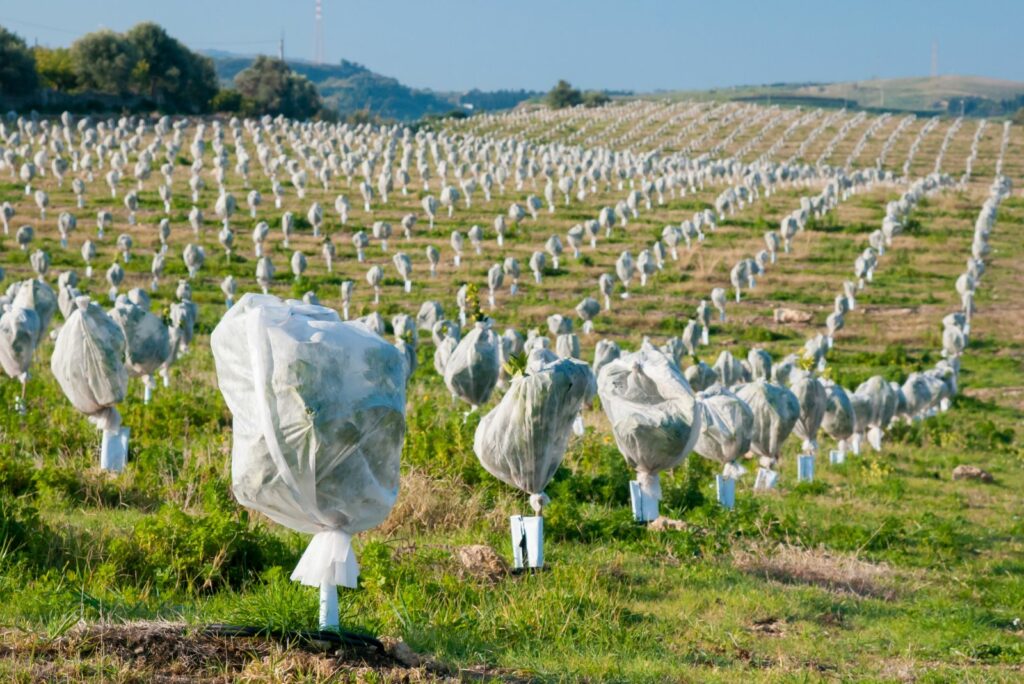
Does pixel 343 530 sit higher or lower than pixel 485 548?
higher

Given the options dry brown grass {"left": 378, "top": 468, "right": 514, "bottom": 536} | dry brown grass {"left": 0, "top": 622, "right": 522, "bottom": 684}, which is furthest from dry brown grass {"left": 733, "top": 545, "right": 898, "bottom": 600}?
dry brown grass {"left": 0, "top": 622, "right": 522, "bottom": 684}

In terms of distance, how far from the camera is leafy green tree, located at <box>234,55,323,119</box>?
75250 mm

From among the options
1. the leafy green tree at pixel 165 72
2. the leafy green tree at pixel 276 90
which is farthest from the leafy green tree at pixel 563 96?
the leafy green tree at pixel 165 72

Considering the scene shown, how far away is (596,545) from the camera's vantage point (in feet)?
30.5

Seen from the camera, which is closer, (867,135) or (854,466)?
(854,466)

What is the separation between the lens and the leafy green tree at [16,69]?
5991cm

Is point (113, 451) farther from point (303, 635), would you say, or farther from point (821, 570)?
point (821, 570)

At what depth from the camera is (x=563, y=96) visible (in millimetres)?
107688

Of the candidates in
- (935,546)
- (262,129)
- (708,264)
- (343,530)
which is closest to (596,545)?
(935,546)

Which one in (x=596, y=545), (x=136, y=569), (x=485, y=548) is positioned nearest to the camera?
(x=136, y=569)

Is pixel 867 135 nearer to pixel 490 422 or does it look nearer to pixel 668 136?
pixel 668 136

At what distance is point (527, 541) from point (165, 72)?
216 feet

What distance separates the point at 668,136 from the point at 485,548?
232ft

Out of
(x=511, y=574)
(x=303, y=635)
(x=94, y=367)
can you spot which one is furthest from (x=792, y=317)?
(x=303, y=635)
